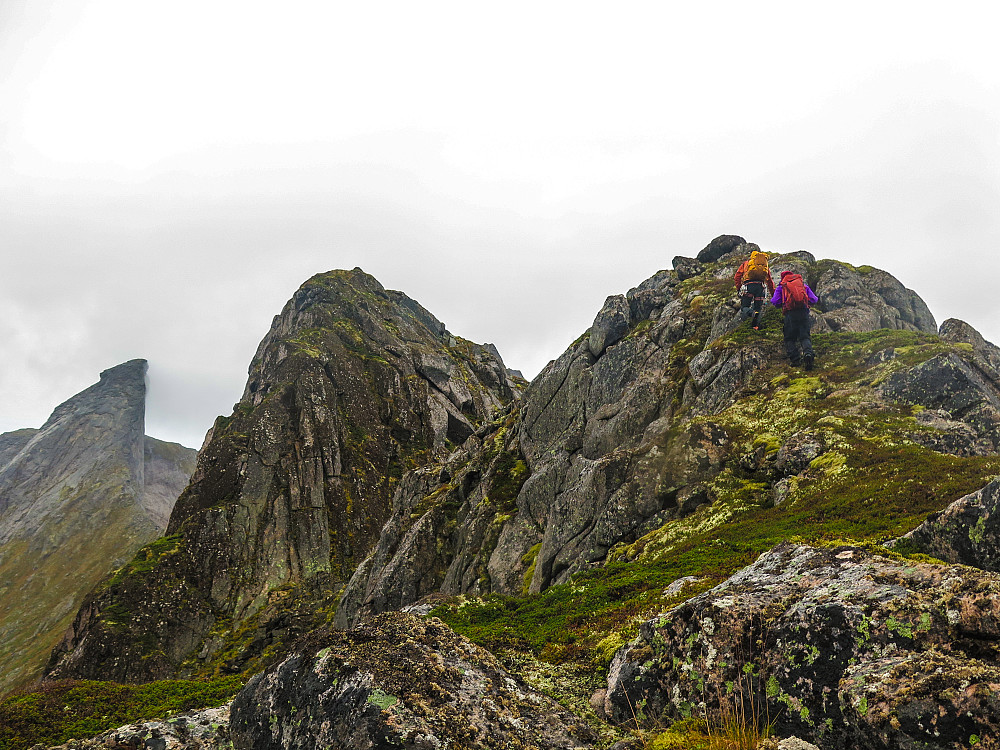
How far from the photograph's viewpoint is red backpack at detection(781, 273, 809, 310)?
115 feet

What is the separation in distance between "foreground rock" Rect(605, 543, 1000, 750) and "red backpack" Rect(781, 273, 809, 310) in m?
30.9

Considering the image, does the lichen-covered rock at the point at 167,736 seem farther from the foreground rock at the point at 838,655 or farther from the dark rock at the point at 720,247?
the dark rock at the point at 720,247

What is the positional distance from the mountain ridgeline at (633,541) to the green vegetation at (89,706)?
21.4 feet

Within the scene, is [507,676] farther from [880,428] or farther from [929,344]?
[929,344]

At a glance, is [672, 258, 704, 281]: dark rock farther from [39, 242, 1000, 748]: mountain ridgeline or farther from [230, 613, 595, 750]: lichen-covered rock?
[230, 613, 595, 750]: lichen-covered rock

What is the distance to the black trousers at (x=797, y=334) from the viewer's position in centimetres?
3531

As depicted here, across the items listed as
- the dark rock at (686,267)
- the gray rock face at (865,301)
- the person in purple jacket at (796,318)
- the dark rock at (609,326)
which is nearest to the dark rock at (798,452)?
the person in purple jacket at (796,318)

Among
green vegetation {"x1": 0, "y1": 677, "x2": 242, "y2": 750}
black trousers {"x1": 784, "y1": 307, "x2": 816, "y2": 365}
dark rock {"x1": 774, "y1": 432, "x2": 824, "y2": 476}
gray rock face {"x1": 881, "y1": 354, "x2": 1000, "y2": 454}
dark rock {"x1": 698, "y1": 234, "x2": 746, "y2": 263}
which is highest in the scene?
dark rock {"x1": 698, "y1": 234, "x2": 746, "y2": 263}

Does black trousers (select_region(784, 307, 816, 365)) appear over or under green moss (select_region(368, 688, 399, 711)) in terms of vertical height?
over

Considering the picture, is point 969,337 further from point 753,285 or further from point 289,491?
point 289,491

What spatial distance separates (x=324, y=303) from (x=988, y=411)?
406ft

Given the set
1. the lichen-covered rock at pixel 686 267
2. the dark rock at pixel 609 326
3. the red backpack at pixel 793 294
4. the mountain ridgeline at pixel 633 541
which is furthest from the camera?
the lichen-covered rock at pixel 686 267

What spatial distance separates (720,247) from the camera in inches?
2982

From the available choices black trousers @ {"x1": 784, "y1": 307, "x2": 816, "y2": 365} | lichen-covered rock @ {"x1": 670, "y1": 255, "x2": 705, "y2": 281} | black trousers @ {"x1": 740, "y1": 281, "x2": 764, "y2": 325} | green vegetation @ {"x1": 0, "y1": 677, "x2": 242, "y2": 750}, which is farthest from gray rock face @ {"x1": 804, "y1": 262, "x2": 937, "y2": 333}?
green vegetation @ {"x1": 0, "y1": 677, "x2": 242, "y2": 750}
